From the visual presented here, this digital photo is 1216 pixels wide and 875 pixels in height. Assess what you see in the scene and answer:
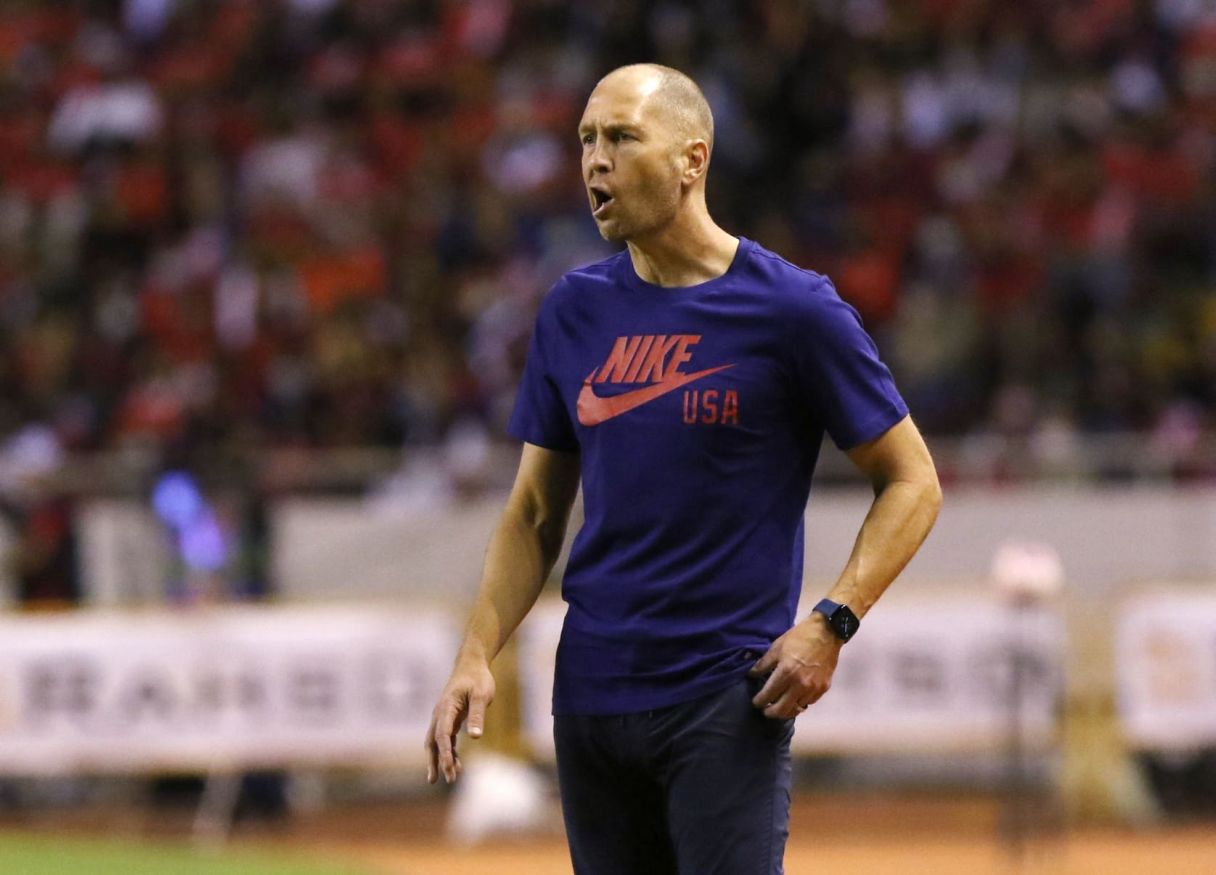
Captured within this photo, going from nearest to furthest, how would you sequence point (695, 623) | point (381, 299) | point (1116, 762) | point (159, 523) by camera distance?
point (695, 623) → point (1116, 762) → point (159, 523) → point (381, 299)

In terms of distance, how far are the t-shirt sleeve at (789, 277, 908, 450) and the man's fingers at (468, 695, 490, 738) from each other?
83 cm

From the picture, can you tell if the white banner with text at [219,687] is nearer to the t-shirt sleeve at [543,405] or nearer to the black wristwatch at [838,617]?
the t-shirt sleeve at [543,405]

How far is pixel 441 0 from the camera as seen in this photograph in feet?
59.9

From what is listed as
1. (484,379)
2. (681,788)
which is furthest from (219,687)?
(681,788)

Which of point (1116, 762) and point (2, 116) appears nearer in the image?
point (1116, 762)

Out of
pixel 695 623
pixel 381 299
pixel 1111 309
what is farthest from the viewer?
pixel 381 299

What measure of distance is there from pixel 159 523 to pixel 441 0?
23.6 ft

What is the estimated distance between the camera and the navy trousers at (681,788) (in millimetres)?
3896

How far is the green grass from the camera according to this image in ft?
34.3

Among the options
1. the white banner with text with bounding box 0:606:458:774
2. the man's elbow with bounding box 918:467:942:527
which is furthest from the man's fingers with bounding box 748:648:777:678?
the white banner with text with bounding box 0:606:458:774

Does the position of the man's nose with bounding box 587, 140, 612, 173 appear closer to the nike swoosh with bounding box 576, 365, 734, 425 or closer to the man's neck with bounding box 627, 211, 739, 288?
the man's neck with bounding box 627, 211, 739, 288

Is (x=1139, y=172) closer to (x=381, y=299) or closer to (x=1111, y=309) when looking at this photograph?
(x=1111, y=309)

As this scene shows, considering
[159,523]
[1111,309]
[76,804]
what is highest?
[1111,309]

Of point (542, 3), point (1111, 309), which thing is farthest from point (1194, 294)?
point (542, 3)
